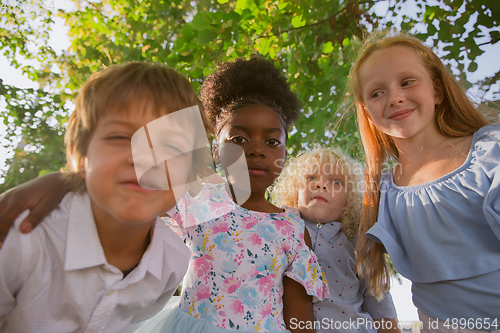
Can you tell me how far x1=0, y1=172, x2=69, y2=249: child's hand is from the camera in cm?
95

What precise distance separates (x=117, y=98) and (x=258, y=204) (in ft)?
3.34

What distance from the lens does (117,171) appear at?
3.18 feet

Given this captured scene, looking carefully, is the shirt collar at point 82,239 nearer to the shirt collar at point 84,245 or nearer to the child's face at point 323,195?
the shirt collar at point 84,245

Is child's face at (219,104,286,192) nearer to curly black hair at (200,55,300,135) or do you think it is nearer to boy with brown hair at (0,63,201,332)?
curly black hair at (200,55,300,135)

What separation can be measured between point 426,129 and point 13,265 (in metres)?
1.82

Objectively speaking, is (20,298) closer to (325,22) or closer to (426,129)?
(426,129)

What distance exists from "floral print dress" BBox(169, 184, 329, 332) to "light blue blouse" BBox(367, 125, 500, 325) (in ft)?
1.37

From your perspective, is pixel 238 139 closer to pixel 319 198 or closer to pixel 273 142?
pixel 273 142

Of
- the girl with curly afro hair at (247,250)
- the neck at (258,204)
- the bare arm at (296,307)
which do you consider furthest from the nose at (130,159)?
the bare arm at (296,307)

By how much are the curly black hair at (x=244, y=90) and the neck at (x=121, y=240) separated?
851mm

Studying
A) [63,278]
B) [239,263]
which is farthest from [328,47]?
[63,278]

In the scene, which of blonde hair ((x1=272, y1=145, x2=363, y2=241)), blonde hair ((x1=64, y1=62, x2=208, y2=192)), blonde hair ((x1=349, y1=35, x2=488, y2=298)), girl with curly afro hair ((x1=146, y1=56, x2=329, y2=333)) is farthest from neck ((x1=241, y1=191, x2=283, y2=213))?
blonde hair ((x1=64, y1=62, x2=208, y2=192))

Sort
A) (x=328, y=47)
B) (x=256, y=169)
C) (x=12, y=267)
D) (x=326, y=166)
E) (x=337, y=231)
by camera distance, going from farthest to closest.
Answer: (x=328, y=47), (x=326, y=166), (x=337, y=231), (x=256, y=169), (x=12, y=267)

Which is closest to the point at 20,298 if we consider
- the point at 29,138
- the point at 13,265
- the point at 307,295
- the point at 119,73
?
the point at 13,265
